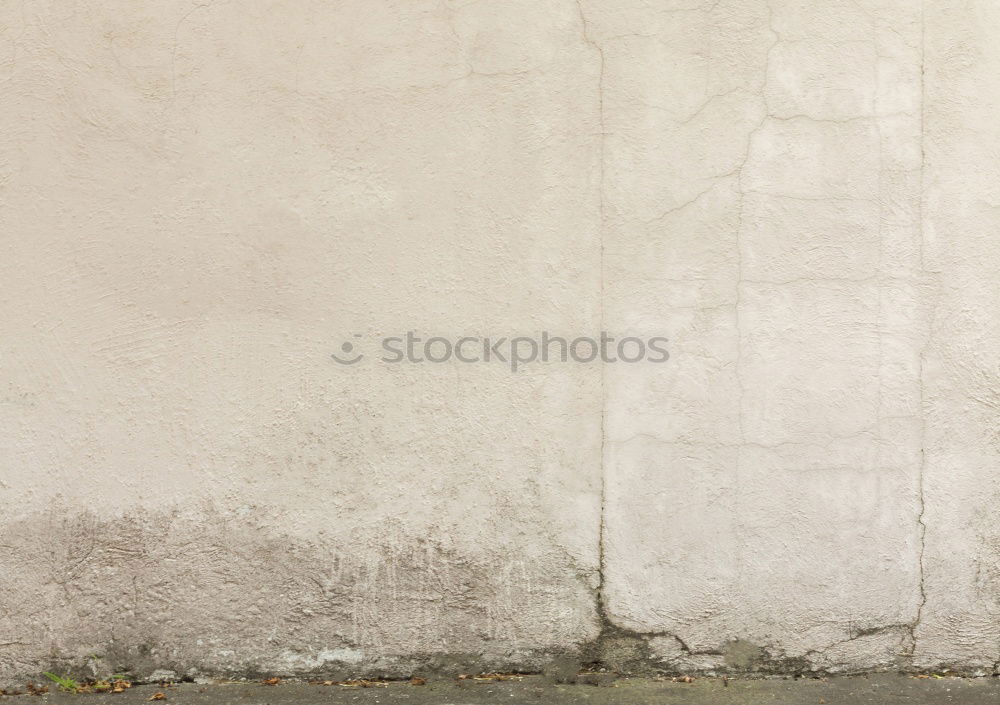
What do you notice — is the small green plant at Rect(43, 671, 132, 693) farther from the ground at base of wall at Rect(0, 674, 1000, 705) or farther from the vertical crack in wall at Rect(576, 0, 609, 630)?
the vertical crack in wall at Rect(576, 0, 609, 630)

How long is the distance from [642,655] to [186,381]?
2116mm

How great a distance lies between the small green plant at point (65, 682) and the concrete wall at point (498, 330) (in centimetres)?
6

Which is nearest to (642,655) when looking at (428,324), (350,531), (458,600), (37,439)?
(458,600)

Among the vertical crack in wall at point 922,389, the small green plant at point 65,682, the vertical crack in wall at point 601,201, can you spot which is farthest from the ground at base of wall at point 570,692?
the vertical crack in wall at point 601,201

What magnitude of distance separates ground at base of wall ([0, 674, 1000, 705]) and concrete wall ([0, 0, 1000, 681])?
0.26 ft

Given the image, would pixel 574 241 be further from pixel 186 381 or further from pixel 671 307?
pixel 186 381

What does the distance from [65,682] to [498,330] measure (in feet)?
7.16

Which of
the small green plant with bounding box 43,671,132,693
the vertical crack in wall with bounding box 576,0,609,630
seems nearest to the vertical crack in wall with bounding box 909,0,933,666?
the vertical crack in wall with bounding box 576,0,609,630

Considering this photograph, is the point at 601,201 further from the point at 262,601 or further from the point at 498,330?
the point at 262,601

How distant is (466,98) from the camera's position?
3.35m

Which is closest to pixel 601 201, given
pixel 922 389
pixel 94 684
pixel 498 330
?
pixel 498 330

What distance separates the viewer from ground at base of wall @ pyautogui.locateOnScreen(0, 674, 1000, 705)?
3.17 meters

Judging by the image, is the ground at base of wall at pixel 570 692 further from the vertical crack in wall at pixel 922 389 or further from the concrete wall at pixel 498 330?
the vertical crack in wall at pixel 922 389

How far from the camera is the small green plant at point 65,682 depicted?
327 centimetres
